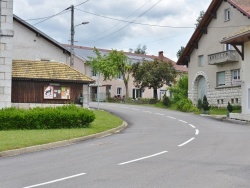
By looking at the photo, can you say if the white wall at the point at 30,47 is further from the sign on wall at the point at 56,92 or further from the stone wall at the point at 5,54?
the stone wall at the point at 5,54

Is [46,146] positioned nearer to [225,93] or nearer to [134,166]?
[134,166]

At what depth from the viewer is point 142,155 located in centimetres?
1180

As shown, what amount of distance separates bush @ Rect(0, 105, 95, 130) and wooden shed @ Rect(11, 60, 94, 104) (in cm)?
609

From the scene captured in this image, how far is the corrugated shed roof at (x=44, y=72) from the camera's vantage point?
26922 millimetres

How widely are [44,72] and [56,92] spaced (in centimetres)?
159

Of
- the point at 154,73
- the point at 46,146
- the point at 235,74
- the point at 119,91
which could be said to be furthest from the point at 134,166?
the point at 119,91

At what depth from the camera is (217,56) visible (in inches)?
1502

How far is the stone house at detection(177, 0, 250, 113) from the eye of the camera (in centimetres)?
3672

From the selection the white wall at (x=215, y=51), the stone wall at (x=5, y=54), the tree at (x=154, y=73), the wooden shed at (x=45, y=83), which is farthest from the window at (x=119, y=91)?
the stone wall at (x=5, y=54)

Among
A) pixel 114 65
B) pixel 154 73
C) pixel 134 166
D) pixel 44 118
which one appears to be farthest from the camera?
pixel 114 65

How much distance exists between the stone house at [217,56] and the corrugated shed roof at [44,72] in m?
13.9

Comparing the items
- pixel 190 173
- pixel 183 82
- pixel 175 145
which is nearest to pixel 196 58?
pixel 183 82

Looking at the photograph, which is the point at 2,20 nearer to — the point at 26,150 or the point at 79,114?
the point at 79,114

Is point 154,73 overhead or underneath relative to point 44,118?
overhead
